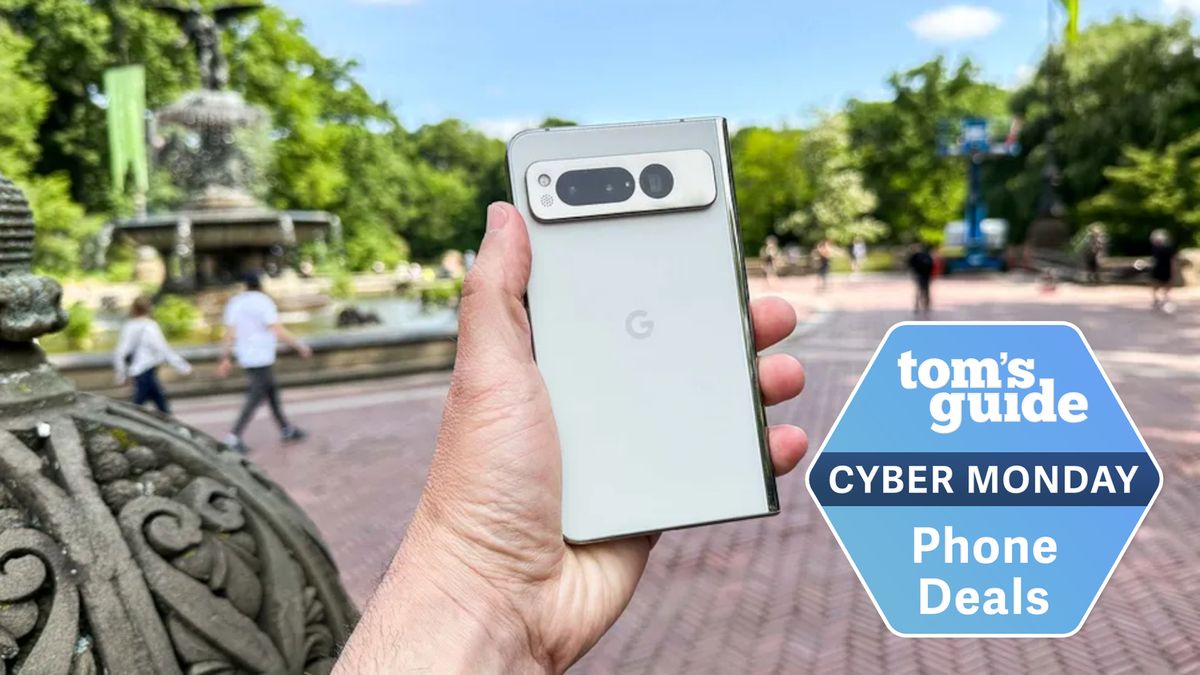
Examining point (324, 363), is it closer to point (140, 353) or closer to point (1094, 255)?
point (140, 353)

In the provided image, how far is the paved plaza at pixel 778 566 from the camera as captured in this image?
13.5 feet

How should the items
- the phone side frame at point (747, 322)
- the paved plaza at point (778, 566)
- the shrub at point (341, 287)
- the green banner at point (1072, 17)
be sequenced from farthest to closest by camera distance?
the green banner at point (1072, 17), the shrub at point (341, 287), the paved plaza at point (778, 566), the phone side frame at point (747, 322)

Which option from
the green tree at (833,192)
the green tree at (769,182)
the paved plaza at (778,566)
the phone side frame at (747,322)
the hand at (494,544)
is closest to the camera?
the hand at (494,544)

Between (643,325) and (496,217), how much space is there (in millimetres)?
414

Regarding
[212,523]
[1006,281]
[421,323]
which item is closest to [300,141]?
[421,323]

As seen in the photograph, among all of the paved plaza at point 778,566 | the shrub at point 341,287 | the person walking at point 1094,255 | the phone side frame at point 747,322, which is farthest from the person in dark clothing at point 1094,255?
the phone side frame at point 747,322

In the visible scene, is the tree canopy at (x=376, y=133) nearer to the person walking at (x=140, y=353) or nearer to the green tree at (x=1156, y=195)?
the green tree at (x=1156, y=195)

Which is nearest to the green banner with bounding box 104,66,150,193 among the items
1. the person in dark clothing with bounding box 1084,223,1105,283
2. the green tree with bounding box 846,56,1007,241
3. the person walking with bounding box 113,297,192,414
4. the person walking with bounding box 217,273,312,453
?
the person walking with bounding box 113,297,192,414

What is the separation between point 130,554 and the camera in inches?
68.5

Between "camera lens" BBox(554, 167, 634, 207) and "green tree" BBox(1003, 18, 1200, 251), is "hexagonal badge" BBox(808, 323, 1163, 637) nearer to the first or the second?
"camera lens" BBox(554, 167, 634, 207)

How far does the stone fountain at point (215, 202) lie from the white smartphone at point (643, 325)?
16.7 metres

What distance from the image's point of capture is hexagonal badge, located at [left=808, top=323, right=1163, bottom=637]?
2.30 m

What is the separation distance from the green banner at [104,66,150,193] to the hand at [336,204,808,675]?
2701 centimetres

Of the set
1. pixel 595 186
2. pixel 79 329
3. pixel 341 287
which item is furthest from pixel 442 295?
pixel 595 186
